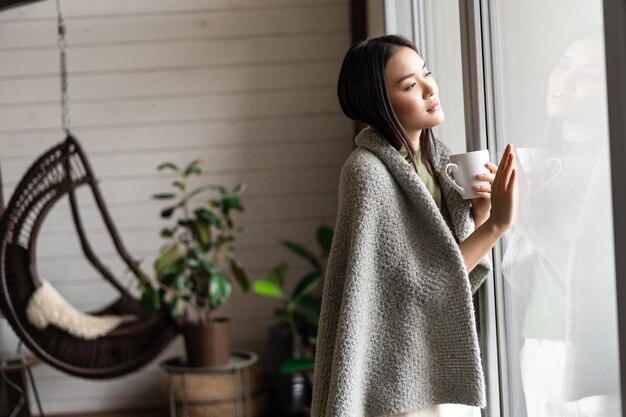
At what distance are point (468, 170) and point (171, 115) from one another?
2.68m

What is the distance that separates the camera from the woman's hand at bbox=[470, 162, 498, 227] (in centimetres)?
151

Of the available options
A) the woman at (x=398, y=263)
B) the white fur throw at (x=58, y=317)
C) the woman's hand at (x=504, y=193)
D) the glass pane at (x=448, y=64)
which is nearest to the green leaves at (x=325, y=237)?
the white fur throw at (x=58, y=317)

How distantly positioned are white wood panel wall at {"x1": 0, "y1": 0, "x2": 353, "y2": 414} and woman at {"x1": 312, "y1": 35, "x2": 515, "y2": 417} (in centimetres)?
247

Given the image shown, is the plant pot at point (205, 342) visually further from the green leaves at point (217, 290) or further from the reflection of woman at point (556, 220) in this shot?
the reflection of woman at point (556, 220)

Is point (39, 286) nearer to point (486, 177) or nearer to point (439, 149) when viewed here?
point (439, 149)

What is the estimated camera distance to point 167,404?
3.99 metres

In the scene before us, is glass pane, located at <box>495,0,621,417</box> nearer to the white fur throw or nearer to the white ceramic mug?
the white ceramic mug

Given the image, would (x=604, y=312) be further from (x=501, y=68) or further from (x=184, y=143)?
(x=184, y=143)

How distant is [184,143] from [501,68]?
8.15ft

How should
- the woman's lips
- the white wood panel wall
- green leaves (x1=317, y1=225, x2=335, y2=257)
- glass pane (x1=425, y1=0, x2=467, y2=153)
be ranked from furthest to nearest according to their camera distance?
the white wood panel wall, green leaves (x1=317, y1=225, x2=335, y2=257), glass pane (x1=425, y1=0, x2=467, y2=153), the woman's lips

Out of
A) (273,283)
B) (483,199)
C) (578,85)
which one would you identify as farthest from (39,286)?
(578,85)

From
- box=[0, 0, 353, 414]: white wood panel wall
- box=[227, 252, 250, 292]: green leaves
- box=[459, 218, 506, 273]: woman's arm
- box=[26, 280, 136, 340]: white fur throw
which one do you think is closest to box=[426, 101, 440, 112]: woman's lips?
box=[459, 218, 506, 273]: woman's arm

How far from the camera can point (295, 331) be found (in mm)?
3705

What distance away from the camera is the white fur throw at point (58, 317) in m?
3.36
